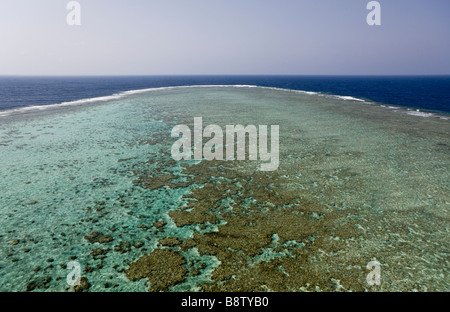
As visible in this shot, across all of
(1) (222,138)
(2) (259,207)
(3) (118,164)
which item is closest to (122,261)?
(2) (259,207)

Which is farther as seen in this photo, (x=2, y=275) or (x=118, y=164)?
(x=118, y=164)
